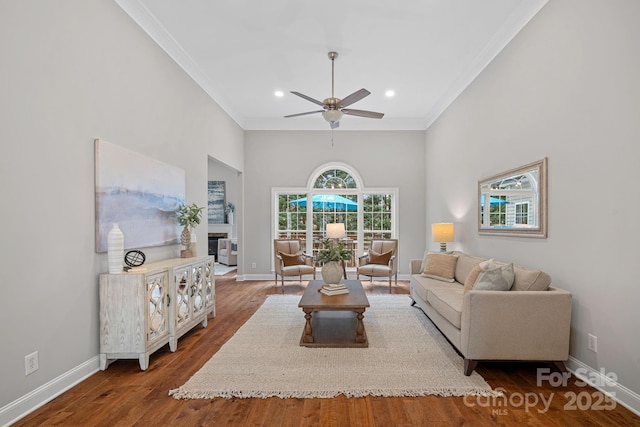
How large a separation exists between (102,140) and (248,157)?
14.6 ft

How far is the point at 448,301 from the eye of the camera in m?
3.30

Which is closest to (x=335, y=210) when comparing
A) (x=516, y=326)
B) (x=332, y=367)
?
(x=332, y=367)

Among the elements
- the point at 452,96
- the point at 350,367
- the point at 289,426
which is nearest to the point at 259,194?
the point at 452,96

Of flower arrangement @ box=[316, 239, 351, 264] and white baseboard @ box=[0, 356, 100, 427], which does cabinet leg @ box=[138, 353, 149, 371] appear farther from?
flower arrangement @ box=[316, 239, 351, 264]

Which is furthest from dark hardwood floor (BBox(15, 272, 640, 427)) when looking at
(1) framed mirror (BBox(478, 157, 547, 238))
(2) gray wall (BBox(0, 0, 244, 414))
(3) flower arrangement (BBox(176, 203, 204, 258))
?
(3) flower arrangement (BBox(176, 203, 204, 258))

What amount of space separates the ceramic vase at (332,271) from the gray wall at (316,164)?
137 inches

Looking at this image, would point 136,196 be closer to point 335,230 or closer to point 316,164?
point 335,230

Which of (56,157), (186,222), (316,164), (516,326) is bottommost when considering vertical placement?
(516,326)

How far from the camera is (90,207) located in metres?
2.75

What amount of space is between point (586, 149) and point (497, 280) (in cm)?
125

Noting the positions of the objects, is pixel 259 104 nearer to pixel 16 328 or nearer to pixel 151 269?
pixel 151 269

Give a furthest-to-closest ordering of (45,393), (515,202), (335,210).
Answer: (335,210), (515,202), (45,393)

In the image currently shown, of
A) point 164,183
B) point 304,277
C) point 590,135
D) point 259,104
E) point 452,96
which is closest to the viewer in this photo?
point 590,135

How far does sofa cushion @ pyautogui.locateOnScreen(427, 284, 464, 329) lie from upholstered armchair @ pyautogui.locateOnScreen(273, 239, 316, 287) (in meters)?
2.82
